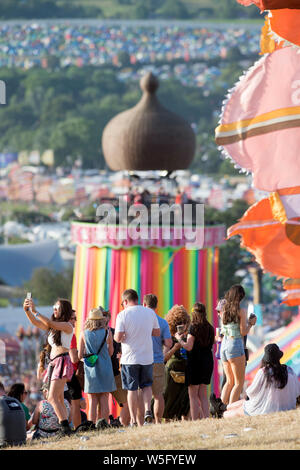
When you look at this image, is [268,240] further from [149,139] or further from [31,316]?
[149,139]

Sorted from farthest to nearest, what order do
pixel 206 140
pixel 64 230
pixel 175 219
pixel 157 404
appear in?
pixel 206 140, pixel 64 230, pixel 175 219, pixel 157 404

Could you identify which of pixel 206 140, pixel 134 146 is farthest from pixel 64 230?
pixel 134 146

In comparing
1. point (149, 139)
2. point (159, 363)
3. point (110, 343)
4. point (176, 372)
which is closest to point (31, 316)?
point (110, 343)

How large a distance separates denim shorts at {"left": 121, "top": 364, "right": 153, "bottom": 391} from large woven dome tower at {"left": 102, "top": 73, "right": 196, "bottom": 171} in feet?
29.9

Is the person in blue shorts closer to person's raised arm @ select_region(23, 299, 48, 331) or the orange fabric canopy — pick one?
person's raised arm @ select_region(23, 299, 48, 331)

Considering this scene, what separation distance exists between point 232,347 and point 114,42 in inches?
6506

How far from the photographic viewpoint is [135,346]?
8586 mm

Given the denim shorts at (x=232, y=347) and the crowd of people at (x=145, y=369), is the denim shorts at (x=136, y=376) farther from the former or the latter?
the denim shorts at (x=232, y=347)

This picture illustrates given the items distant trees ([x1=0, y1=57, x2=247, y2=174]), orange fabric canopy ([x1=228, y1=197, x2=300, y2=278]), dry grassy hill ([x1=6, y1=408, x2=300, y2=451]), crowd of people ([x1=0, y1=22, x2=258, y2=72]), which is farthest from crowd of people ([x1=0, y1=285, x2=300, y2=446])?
crowd of people ([x1=0, y1=22, x2=258, y2=72])

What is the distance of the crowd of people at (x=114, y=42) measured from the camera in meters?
161

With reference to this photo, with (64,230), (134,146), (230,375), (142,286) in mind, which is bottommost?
(230,375)

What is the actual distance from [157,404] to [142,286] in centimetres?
704
